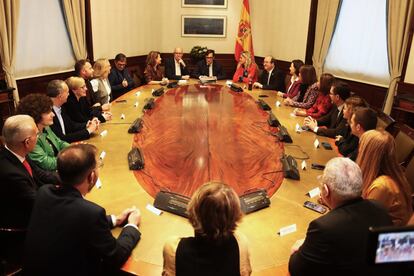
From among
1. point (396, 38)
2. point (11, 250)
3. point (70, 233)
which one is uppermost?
point (396, 38)

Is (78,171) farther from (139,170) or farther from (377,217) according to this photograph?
(377,217)

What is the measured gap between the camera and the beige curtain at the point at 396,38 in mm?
5055

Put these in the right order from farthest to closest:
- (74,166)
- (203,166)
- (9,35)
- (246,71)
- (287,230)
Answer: (246,71) < (9,35) < (203,166) < (287,230) < (74,166)

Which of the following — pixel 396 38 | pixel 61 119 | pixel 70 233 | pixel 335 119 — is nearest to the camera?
pixel 70 233

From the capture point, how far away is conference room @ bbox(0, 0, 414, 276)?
2.17 metres

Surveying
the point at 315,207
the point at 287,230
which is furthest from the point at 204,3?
the point at 287,230

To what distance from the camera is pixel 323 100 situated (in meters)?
4.56

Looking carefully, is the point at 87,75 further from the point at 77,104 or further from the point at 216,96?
the point at 216,96

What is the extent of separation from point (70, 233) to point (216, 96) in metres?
3.93

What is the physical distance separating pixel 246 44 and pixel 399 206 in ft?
20.1

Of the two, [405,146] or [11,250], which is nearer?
[11,250]

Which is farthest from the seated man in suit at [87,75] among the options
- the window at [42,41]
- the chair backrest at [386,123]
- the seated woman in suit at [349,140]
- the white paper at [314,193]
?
the chair backrest at [386,123]

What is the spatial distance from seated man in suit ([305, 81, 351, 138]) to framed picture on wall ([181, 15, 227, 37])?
174 inches

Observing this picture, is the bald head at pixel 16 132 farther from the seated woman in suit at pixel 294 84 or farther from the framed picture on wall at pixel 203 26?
the framed picture on wall at pixel 203 26
